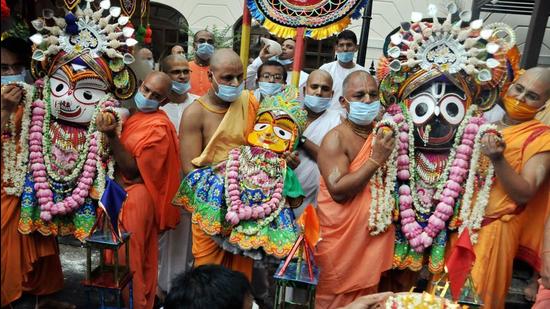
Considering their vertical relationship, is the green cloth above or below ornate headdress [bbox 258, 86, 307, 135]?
below

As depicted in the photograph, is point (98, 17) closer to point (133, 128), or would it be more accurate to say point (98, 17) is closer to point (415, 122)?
point (133, 128)

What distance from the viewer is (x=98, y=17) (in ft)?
10.0

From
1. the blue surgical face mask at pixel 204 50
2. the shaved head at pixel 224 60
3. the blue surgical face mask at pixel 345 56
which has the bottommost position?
the shaved head at pixel 224 60

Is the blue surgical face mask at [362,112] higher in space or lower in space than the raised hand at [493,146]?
higher

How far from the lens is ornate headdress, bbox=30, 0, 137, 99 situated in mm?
3023

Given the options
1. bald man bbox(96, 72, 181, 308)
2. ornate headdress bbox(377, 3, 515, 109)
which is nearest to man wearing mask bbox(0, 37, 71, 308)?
bald man bbox(96, 72, 181, 308)

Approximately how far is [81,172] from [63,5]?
118 centimetres

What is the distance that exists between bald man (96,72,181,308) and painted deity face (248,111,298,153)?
658mm

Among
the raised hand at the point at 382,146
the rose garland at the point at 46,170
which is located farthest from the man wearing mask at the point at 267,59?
the rose garland at the point at 46,170

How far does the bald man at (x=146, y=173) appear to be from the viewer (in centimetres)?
316

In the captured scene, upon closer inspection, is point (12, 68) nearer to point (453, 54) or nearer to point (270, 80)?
point (270, 80)

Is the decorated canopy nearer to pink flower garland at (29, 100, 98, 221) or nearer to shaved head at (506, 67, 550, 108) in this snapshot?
shaved head at (506, 67, 550, 108)

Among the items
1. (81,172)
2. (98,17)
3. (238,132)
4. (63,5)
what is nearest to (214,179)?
(238,132)

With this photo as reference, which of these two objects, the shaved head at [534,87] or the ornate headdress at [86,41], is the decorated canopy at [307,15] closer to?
the ornate headdress at [86,41]
